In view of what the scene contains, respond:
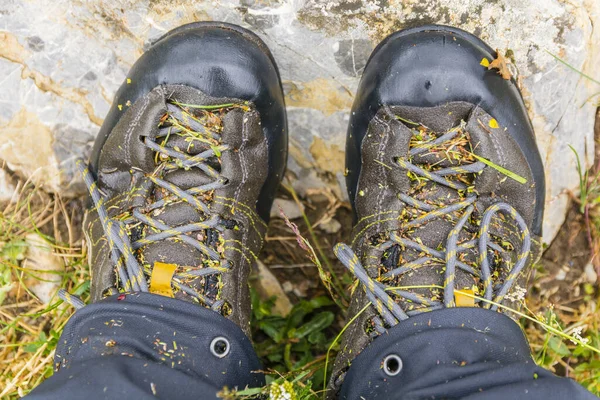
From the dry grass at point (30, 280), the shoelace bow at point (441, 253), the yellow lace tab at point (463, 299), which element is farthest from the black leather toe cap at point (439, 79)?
the dry grass at point (30, 280)

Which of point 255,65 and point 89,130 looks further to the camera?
point 89,130

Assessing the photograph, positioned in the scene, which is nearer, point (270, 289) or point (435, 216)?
point (435, 216)

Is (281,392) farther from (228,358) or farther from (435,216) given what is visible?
(435,216)

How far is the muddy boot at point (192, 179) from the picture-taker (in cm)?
180

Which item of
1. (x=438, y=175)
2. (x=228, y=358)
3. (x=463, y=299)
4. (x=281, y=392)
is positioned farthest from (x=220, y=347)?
(x=438, y=175)

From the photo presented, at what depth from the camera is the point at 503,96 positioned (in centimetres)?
192

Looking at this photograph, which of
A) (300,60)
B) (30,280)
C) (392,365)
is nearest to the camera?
(392,365)

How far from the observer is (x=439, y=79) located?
1877 mm

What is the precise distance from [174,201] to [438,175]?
852 millimetres

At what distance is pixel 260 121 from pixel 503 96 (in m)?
0.79

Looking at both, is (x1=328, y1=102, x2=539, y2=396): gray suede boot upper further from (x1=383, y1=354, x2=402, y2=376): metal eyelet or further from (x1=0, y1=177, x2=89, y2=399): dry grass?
(x1=0, y1=177, x2=89, y2=399): dry grass

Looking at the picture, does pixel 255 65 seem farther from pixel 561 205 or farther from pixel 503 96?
pixel 561 205

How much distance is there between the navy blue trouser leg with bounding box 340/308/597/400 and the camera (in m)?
1.36

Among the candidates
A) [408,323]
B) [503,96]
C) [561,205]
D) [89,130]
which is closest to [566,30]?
[503,96]
